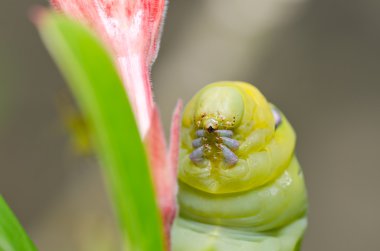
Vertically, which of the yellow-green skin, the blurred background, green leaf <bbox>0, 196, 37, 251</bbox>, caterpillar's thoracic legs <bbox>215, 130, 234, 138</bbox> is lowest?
the blurred background

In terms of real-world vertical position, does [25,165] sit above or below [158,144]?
below

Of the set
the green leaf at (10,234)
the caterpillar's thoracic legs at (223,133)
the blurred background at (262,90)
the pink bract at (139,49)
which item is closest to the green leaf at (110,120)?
the pink bract at (139,49)

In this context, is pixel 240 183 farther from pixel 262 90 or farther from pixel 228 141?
pixel 262 90

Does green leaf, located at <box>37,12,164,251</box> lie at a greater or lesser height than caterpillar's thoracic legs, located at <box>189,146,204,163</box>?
greater

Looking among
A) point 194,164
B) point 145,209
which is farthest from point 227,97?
point 145,209

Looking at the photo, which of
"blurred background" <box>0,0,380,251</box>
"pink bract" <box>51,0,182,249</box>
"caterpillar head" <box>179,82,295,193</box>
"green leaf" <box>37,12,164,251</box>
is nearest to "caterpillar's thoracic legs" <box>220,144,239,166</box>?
"caterpillar head" <box>179,82,295,193</box>

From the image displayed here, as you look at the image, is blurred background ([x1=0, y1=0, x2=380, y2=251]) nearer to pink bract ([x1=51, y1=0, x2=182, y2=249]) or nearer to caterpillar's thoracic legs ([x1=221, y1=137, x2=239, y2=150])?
caterpillar's thoracic legs ([x1=221, y1=137, x2=239, y2=150])

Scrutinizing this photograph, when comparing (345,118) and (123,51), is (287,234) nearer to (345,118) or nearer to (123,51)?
(123,51)
